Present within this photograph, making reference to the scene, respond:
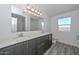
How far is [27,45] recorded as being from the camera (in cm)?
197

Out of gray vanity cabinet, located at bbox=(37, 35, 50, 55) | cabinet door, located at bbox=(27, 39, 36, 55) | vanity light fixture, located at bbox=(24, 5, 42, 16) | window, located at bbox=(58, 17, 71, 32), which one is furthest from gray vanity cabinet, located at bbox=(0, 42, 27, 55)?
window, located at bbox=(58, 17, 71, 32)

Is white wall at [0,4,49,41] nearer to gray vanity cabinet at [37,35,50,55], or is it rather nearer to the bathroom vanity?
the bathroom vanity

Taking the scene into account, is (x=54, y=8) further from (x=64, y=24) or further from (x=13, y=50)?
(x=13, y=50)

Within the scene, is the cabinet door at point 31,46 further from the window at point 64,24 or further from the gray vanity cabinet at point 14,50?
the window at point 64,24

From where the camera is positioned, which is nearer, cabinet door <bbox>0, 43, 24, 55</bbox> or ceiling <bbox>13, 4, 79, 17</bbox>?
cabinet door <bbox>0, 43, 24, 55</bbox>

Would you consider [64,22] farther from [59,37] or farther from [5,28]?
[5,28]

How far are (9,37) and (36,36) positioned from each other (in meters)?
0.65

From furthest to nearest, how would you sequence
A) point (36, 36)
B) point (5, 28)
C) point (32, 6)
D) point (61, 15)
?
point (36, 36) < point (61, 15) < point (32, 6) < point (5, 28)

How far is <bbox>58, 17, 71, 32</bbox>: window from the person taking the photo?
2086 millimetres

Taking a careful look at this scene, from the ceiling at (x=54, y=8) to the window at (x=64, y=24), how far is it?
0.18 metres

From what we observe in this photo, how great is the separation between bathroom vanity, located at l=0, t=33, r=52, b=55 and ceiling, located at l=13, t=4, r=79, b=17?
0.51 meters

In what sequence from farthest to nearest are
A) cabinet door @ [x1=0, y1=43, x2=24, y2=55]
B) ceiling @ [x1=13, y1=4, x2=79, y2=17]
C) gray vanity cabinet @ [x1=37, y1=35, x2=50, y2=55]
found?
gray vanity cabinet @ [x1=37, y1=35, x2=50, y2=55]
ceiling @ [x1=13, y1=4, x2=79, y2=17]
cabinet door @ [x1=0, y1=43, x2=24, y2=55]

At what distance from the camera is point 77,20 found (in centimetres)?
218

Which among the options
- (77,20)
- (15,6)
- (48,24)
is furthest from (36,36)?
(77,20)
